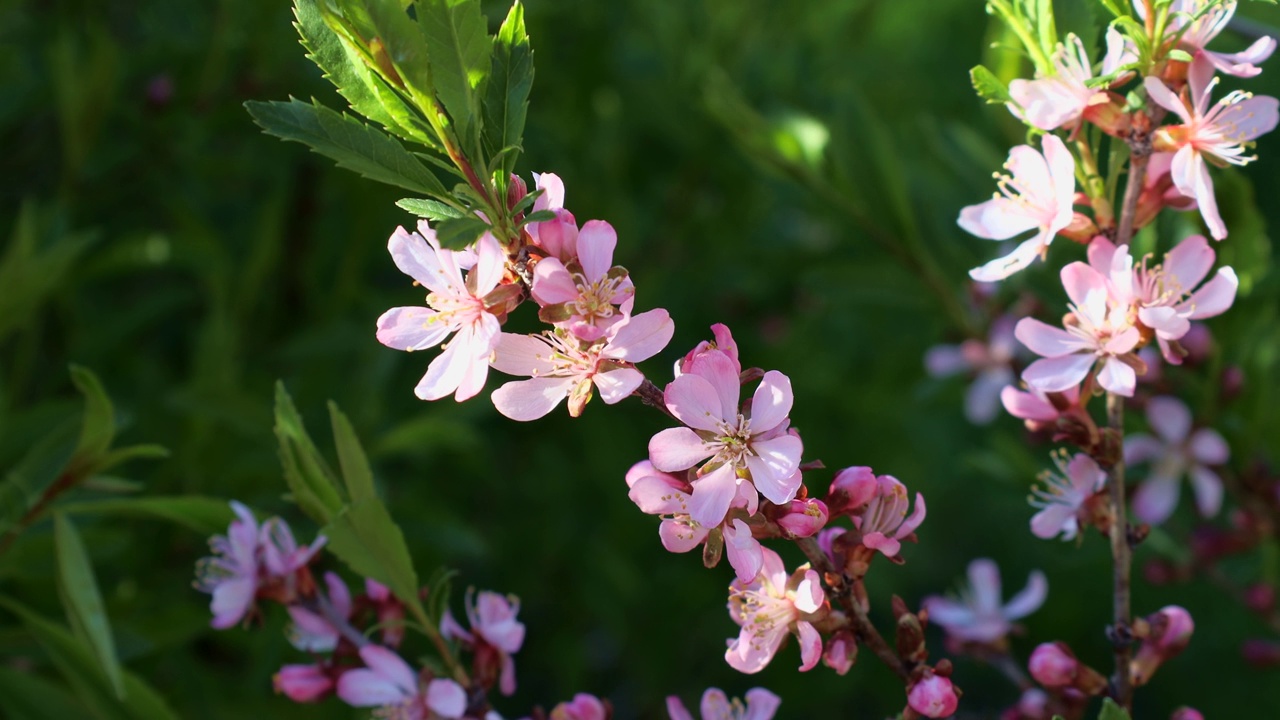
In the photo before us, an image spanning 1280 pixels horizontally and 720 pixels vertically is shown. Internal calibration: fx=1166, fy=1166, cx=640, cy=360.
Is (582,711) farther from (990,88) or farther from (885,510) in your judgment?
(990,88)

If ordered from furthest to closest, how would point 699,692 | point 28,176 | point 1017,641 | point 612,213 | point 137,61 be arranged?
1. point 1017,641
2. point 699,692
3. point 612,213
4. point 28,176
5. point 137,61

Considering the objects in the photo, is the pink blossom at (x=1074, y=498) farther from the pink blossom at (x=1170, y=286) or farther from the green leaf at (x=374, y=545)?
the green leaf at (x=374, y=545)

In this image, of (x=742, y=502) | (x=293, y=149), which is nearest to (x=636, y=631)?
(x=293, y=149)

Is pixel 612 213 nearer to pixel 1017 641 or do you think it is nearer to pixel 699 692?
pixel 699 692

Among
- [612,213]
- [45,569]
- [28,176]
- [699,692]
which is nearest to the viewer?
[45,569]

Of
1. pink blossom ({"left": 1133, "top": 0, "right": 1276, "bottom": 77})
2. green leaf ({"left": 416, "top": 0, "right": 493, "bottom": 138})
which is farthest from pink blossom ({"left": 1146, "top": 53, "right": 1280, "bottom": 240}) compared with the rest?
green leaf ({"left": 416, "top": 0, "right": 493, "bottom": 138})

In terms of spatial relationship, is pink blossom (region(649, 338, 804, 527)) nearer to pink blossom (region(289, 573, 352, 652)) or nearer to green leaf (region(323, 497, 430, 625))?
green leaf (region(323, 497, 430, 625))

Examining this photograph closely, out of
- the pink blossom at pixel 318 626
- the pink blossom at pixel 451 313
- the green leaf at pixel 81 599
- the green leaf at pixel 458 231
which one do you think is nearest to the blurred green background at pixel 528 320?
the green leaf at pixel 81 599
